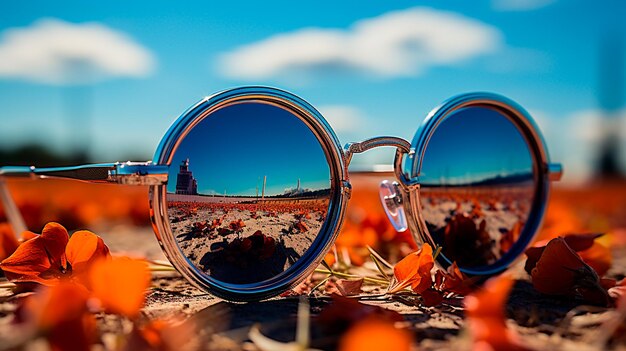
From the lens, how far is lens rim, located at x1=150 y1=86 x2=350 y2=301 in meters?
1.07

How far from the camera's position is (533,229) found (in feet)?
5.42

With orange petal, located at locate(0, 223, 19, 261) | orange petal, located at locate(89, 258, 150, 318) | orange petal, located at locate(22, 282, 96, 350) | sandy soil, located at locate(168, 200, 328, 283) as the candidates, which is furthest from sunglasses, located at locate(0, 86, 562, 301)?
orange petal, located at locate(22, 282, 96, 350)

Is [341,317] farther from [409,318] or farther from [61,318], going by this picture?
[61,318]

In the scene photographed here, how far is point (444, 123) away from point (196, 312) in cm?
81

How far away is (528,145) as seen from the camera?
66.8 inches

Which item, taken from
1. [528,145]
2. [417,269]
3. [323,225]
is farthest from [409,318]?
[528,145]

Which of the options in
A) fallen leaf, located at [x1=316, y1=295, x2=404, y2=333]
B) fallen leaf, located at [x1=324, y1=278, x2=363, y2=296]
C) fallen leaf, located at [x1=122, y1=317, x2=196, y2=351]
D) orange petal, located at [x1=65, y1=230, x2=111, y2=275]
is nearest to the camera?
fallen leaf, located at [x1=122, y1=317, x2=196, y2=351]

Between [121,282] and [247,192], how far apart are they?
0.50 metres

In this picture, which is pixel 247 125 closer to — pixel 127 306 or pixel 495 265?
pixel 127 306

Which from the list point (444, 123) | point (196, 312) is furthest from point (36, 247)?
point (444, 123)

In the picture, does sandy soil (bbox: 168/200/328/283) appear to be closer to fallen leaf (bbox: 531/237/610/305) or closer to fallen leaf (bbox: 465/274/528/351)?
fallen leaf (bbox: 531/237/610/305)

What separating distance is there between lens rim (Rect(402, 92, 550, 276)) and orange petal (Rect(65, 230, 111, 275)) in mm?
715

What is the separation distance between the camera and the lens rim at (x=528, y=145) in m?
1.37

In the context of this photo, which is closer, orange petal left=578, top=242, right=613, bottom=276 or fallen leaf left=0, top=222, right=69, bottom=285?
fallen leaf left=0, top=222, right=69, bottom=285
